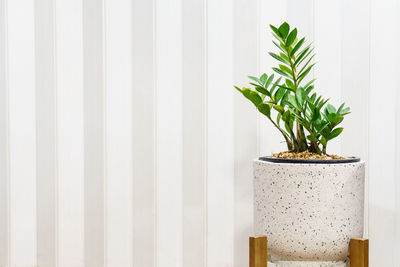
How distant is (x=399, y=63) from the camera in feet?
3.79

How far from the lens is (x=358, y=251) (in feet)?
2.86

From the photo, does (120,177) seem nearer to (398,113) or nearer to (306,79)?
(306,79)

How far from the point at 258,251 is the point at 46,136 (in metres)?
0.74

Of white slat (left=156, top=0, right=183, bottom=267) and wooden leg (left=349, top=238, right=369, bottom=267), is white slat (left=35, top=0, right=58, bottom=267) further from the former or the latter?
wooden leg (left=349, top=238, right=369, bottom=267)

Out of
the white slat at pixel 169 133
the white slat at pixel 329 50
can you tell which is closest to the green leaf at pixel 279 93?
the white slat at pixel 329 50

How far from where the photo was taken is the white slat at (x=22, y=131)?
1282mm

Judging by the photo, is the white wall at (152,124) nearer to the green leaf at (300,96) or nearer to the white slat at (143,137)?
the white slat at (143,137)

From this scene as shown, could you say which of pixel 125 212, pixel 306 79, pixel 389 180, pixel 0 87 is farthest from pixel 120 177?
pixel 389 180

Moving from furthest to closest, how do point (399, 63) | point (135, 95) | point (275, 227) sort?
point (135, 95) < point (399, 63) < point (275, 227)

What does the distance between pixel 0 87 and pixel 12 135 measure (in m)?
0.15

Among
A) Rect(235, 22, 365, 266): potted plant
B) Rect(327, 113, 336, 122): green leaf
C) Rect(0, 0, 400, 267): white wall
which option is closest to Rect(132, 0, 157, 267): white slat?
Rect(0, 0, 400, 267): white wall

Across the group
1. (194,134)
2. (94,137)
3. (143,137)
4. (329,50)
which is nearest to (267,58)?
(329,50)

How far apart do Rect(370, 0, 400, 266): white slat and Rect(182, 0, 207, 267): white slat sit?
464 millimetres

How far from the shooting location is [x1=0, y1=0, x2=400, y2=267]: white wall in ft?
3.87
